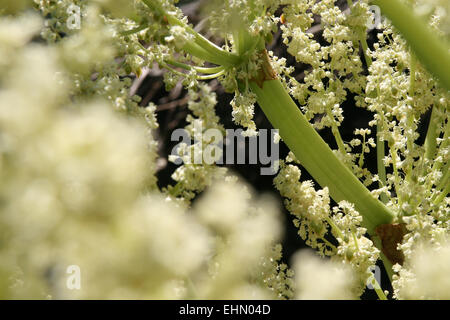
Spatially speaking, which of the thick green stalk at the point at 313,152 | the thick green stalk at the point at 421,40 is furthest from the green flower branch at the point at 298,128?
the thick green stalk at the point at 421,40

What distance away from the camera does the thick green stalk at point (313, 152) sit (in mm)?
543

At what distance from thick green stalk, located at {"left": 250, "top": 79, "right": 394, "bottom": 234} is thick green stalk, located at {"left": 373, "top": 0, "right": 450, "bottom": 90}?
0.19 meters

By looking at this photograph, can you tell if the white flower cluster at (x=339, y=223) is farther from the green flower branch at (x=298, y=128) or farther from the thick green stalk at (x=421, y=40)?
the thick green stalk at (x=421, y=40)

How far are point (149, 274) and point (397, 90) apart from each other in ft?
1.33

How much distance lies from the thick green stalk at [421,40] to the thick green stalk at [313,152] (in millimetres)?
186

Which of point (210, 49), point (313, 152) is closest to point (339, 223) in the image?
point (313, 152)

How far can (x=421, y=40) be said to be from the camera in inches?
14.6

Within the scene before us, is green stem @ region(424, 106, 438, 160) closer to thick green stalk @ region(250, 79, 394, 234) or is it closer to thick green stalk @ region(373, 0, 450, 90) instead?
thick green stalk @ region(250, 79, 394, 234)

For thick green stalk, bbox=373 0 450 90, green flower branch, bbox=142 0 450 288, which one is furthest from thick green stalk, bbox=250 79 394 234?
thick green stalk, bbox=373 0 450 90

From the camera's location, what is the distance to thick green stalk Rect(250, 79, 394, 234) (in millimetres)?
543

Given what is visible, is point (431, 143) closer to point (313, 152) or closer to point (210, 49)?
point (313, 152)
